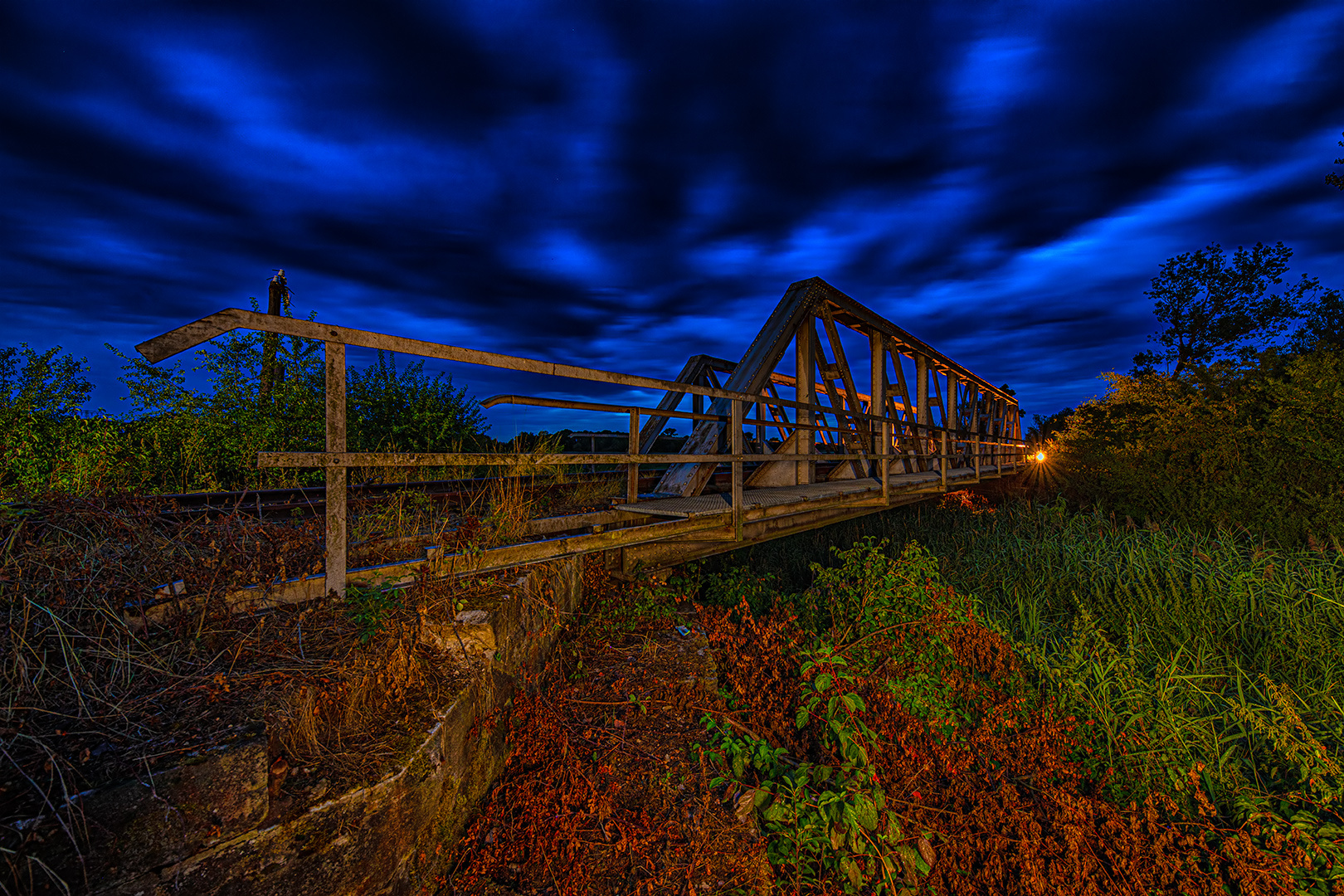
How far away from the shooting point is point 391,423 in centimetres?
848

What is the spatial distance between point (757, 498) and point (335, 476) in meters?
4.29

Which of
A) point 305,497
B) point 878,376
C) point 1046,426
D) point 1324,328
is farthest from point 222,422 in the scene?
point 1046,426

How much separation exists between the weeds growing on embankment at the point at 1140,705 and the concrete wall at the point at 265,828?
68.8 inches

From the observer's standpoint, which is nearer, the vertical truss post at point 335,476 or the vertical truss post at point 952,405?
the vertical truss post at point 335,476

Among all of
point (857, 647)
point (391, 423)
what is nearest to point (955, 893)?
point (857, 647)

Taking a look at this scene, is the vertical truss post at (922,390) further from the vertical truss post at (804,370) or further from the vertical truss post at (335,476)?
the vertical truss post at (335,476)

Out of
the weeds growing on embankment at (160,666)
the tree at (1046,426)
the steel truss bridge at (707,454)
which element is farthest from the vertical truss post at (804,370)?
the tree at (1046,426)

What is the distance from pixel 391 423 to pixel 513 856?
7667 mm

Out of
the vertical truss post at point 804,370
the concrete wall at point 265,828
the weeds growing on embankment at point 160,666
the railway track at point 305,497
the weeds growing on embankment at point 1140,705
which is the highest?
the vertical truss post at point 804,370

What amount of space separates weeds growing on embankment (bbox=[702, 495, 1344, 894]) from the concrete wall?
175 cm

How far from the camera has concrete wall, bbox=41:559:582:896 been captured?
4.28 feet

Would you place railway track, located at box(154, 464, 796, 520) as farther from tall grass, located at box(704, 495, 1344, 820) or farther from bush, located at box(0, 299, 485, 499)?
tall grass, located at box(704, 495, 1344, 820)

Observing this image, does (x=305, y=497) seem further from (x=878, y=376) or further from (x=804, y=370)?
(x=878, y=376)

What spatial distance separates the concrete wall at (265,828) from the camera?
130cm
